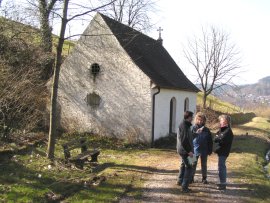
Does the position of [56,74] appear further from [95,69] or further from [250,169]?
[250,169]

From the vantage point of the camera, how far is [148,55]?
23.7 m

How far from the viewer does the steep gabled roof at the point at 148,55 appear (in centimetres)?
2005

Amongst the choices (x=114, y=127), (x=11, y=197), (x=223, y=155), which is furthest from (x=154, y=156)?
(x=11, y=197)

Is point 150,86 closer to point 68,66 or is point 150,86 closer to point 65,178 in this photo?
point 68,66

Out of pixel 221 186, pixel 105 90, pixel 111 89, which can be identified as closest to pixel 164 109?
pixel 111 89

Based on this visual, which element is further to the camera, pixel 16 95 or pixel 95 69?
pixel 95 69

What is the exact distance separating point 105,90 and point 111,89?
342 millimetres

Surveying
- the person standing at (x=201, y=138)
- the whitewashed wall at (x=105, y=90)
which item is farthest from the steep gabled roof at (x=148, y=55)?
the person standing at (x=201, y=138)

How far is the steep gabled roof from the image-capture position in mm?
20047

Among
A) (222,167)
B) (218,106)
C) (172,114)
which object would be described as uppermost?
(218,106)

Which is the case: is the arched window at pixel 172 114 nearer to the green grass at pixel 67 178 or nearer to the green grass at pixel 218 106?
the green grass at pixel 67 178

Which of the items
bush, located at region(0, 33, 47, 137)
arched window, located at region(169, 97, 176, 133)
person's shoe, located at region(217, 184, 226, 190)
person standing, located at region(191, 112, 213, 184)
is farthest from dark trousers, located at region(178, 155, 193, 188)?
arched window, located at region(169, 97, 176, 133)

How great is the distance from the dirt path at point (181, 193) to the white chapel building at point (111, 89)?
663 centimetres

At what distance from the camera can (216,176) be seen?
12500mm
